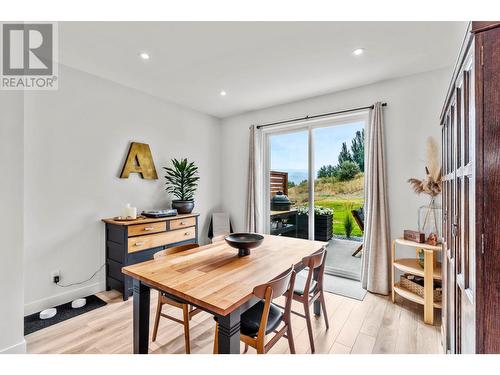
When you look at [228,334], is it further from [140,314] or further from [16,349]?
[16,349]

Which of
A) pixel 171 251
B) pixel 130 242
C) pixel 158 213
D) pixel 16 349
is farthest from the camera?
pixel 158 213

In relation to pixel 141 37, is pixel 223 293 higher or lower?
lower

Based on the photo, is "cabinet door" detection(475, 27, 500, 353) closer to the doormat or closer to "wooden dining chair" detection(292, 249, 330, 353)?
"wooden dining chair" detection(292, 249, 330, 353)

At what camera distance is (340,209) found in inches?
137

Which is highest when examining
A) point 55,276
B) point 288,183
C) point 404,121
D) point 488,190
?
point 404,121

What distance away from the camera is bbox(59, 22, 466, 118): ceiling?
1.94 m

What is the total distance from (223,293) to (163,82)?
9.11 ft

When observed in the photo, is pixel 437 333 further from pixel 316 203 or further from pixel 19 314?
pixel 19 314

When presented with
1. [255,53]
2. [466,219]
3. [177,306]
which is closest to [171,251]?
[177,306]

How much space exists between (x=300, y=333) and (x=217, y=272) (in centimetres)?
113

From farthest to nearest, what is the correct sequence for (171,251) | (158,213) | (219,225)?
(219,225), (158,213), (171,251)

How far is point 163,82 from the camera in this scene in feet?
9.81
